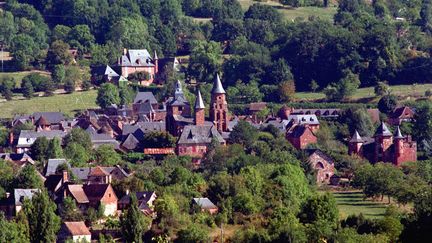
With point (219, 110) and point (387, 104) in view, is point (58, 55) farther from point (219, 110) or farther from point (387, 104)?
point (387, 104)

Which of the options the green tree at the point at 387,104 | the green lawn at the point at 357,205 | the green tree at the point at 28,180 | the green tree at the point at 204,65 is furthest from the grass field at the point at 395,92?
the green tree at the point at 28,180

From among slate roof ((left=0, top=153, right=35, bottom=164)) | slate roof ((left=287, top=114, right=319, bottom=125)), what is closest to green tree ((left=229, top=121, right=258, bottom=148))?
slate roof ((left=287, top=114, right=319, bottom=125))

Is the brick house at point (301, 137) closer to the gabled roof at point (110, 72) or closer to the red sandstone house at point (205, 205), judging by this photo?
the gabled roof at point (110, 72)

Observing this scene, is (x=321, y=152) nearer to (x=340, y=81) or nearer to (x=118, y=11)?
(x=340, y=81)

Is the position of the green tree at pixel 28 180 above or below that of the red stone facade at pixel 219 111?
above

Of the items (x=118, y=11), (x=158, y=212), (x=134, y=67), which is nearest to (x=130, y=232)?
(x=158, y=212)

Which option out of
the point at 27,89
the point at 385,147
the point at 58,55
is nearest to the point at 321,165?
the point at 385,147
